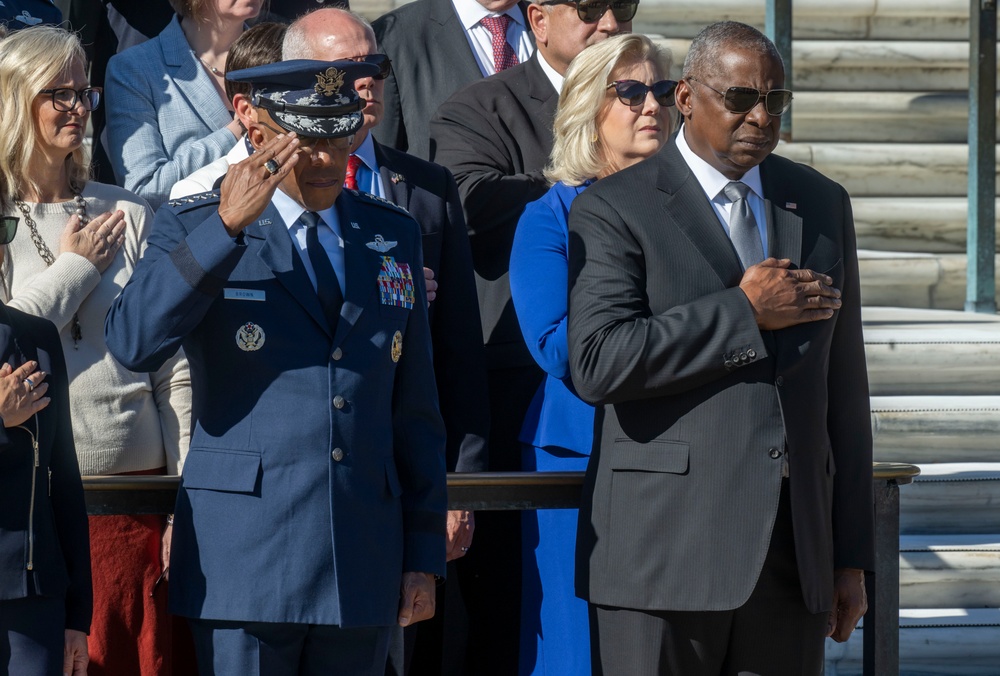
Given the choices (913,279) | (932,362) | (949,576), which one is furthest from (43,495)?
(913,279)

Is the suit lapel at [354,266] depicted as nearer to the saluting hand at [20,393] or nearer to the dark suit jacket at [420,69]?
the saluting hand at [20,393]

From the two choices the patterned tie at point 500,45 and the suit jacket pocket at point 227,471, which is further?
the patterned tie at point 500,45

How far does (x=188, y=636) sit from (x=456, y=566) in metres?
0.85

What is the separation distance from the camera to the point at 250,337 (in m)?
2.75

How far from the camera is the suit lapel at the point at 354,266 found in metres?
2.83

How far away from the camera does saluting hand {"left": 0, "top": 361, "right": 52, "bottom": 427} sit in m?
2.75

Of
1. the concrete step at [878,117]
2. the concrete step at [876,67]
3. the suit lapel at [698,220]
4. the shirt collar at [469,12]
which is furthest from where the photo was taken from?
the concrete step at [876,67]

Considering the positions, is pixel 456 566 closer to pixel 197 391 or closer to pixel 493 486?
pixel 493 486

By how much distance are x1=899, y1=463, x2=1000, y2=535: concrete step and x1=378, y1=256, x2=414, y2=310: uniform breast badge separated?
2987 millimetres

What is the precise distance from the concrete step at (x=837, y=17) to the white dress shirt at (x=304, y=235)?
16.4 feet

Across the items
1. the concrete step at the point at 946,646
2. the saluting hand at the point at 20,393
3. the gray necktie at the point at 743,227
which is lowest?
the concrete step at the point at 946,646

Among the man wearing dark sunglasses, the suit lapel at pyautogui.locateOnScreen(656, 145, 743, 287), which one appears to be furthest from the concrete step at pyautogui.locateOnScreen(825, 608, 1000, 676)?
the suit lapel at pyautogui.locateOnScreen(656, 145, 743, 287)

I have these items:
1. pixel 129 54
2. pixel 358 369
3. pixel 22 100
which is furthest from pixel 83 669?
pixel 129 54

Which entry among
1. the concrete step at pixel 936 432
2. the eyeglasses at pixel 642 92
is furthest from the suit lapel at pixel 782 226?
the concrete step at pixel 936 432
